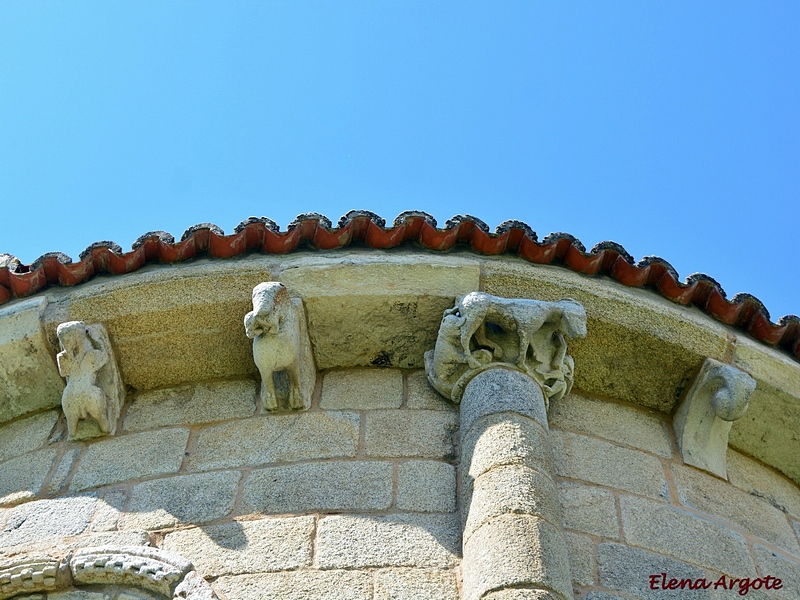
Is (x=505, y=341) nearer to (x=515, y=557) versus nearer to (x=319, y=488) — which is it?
(x=319, y=488)

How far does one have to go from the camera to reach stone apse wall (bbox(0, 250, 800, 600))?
12.6 feet

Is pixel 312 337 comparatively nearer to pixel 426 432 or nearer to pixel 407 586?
pixel 426 432

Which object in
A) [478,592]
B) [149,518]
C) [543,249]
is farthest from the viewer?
[543,249]

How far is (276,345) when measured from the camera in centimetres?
462

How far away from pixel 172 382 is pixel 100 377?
349 millimetres

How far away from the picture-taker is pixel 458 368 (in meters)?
4.65

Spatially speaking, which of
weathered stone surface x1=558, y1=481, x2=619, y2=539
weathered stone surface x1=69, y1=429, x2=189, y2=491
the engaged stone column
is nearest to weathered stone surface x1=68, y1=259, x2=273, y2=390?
weathered stone surface x1=69, y1=429, x2=189, y2=491

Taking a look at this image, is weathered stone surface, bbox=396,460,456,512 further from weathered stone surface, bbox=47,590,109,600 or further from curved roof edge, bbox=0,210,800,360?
curved roof edge, bbox=0,210,800,360

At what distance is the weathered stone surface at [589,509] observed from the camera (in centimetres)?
407

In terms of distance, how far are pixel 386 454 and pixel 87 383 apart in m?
1.46

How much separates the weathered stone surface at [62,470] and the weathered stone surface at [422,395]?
1.53 m

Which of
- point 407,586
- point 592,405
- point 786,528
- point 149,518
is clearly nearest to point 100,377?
point 149,518

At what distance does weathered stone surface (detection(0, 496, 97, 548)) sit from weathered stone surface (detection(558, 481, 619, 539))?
196 centimetres

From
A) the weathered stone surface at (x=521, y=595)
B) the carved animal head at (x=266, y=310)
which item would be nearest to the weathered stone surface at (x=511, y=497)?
the weathered stone surface at (x=521, y=595)
